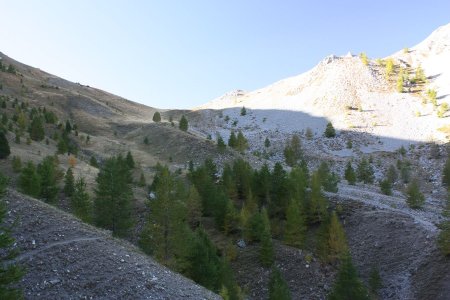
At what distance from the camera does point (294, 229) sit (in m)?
43.4

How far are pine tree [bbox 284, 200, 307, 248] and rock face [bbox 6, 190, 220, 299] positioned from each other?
21.7m

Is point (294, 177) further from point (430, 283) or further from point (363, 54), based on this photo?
point (363, 54)

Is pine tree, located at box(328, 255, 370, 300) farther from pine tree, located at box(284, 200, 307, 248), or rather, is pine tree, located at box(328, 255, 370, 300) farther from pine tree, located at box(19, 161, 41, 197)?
pine tree, located at box(19, 161, 41, 197)

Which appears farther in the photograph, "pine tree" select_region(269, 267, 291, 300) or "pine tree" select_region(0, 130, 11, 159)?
"pine tree" select_region(0, 130, 11, 159)

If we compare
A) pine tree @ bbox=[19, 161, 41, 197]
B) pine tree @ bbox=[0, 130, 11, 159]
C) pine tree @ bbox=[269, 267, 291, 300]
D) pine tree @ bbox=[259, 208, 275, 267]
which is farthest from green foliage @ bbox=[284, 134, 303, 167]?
pine tree @ bbox=[19, 161, 41, 197]

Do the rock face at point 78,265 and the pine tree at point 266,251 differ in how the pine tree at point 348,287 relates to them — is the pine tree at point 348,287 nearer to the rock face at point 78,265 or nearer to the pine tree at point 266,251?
the pine tree at point 266,251

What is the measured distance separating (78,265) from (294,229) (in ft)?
91.2

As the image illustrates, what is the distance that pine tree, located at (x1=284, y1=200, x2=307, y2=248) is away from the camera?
4350cm

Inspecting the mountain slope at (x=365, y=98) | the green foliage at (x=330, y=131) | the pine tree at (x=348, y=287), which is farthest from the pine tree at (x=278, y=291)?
the mountain slope at (x=365, y=98)

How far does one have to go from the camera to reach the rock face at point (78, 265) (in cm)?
1919

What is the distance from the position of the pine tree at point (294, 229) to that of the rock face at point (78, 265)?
21.7 m

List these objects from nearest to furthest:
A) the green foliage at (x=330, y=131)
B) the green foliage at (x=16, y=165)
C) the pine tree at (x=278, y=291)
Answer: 1. the pine tree at (x=278, y=291)
2. the green foliage at (x=16, y=165)
3. the green foliage at (x=330, y=131)

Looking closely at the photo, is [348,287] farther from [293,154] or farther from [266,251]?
[293,154]

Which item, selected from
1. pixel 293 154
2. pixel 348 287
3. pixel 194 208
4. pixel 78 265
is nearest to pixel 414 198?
pixel 348 287
